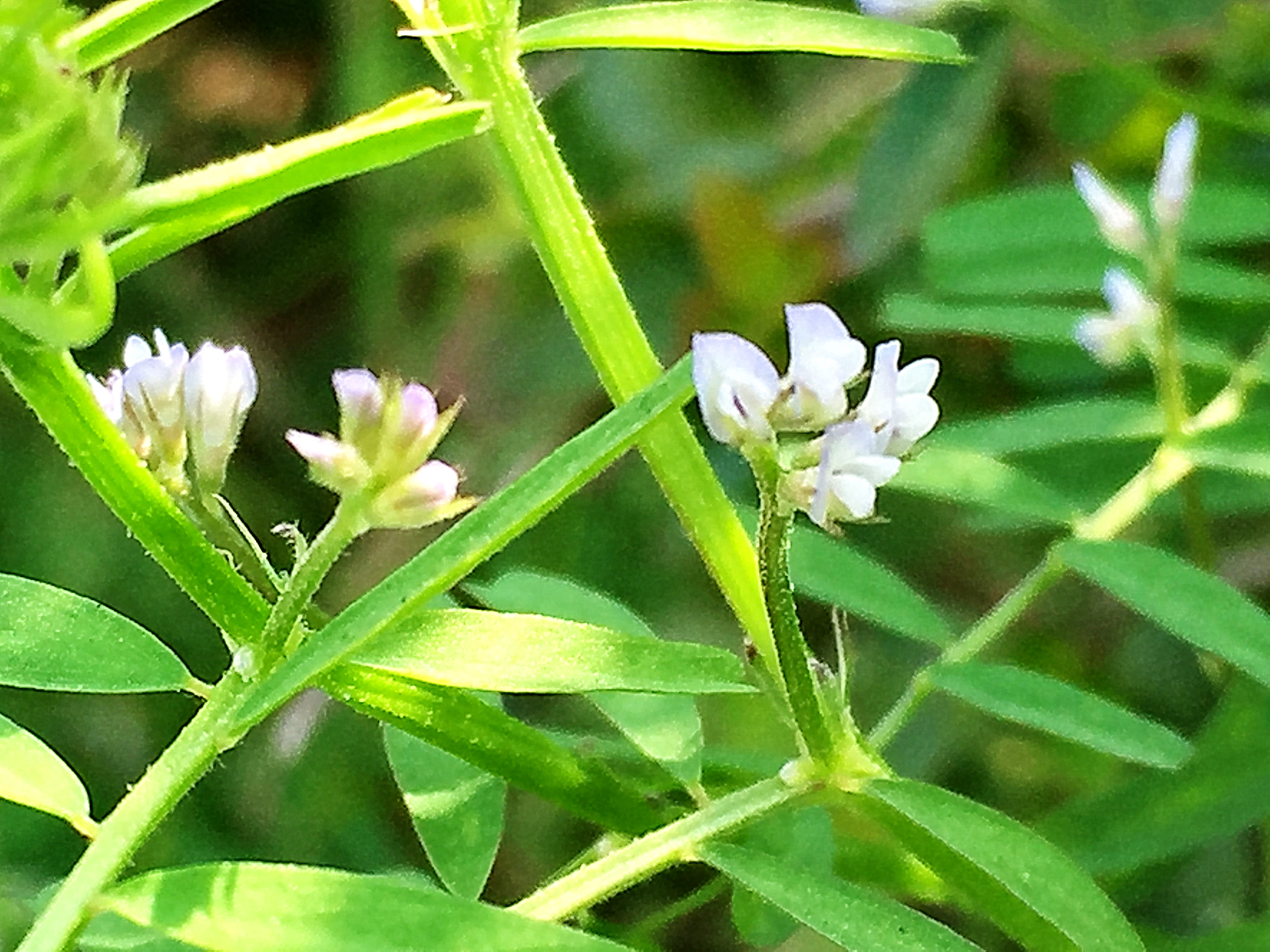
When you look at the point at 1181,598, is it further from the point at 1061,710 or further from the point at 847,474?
the point at 847,474

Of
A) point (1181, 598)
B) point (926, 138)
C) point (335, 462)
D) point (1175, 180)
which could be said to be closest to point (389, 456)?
point (335, 462)

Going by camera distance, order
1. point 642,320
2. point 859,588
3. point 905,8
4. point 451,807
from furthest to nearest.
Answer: point 642,320 → point 905,8 → point 859,588 → point 451,807

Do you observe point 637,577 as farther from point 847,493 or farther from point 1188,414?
point 847,493

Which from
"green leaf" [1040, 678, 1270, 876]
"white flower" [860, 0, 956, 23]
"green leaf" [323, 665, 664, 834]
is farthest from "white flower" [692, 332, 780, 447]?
"white flower" [860, 0, 956, 23]

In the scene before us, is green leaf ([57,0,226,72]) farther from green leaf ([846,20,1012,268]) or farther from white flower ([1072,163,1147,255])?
green leaf ([846,20,1012,268])

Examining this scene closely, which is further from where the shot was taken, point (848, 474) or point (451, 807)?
point (451, 807)

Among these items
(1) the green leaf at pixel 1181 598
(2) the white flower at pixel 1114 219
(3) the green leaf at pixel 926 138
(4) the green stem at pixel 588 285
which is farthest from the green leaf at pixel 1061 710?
(3) the green leaf at pixel 926 138

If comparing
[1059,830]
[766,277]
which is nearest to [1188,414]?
[1059,830]
